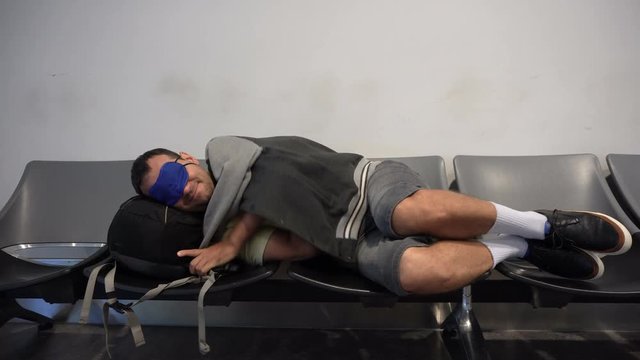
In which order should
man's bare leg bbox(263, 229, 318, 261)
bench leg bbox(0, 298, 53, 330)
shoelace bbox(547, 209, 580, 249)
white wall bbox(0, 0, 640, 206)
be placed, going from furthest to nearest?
white wall bbox(0, 0, 640, 206) < bench leg bbox(0, 298, 53, 330) < man's bare leg bbox(263, 229, 318, 261) < shoelace bbox(547, 209, 580, 249)

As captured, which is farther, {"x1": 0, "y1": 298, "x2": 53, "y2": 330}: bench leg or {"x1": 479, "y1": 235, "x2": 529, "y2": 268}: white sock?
{"x1": 0, "y1": 298, "x2": 53, "y2": 330}: bench leg

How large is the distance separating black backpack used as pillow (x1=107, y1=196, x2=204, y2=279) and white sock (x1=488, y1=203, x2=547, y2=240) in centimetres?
87

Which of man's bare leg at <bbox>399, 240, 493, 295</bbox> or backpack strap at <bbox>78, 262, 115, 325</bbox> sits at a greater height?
man's bare leg at <bbox>399, 240, 493, 295</bbox>

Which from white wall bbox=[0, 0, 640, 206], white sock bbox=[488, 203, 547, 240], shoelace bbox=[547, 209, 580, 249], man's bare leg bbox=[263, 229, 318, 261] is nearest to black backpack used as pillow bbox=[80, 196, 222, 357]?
man's bare leg bbox=[263, 229, 318, 261]

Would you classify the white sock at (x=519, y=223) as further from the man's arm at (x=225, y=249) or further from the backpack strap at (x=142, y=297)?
the backpack strap at (x=142, y=297)

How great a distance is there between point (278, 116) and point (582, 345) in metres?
1.48

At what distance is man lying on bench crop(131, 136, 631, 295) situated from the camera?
2.89 feet

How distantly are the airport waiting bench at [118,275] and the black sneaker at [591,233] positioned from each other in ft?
0.39

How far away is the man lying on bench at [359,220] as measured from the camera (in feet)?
2.89

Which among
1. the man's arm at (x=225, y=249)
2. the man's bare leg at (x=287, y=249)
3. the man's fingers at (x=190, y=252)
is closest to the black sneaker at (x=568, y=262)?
the man's bare leg at (x=287, y=249)

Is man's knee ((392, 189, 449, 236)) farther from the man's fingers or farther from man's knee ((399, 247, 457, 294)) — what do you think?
the man's fingers

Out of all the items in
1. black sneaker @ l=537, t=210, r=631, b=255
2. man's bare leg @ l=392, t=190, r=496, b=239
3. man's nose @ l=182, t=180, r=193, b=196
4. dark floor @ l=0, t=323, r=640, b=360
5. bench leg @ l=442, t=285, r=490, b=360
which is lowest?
dark floor @ l=0, t=323, r=640, b=360

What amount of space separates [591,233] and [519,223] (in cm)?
17

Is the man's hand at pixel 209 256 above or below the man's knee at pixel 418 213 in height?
below
